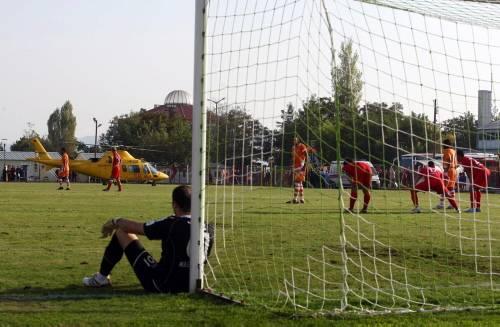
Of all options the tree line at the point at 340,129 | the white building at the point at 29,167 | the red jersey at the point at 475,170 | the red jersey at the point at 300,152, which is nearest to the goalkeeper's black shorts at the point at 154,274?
the tree line at the point at 340,129

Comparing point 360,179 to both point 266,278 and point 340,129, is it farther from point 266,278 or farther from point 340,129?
point 340,129

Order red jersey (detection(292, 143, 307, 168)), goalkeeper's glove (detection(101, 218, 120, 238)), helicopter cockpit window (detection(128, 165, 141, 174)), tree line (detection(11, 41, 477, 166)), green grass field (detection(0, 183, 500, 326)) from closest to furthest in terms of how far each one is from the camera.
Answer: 1. green grass field (detection(0, 183, 500, 326))
2. tree line (detection(11, 41, 477, 166))
3. goalkeeper's glove (detection(101, 218, 120, 238))
4. red jersey (detection(292, 143, 307, 168))
5. helicopter cockpit window (detection(128, 165, 141, 174))

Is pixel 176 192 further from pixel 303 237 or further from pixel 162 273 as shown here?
pixel 303 237

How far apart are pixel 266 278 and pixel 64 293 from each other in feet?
6.42

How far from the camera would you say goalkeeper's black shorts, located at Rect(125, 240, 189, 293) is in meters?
6.42

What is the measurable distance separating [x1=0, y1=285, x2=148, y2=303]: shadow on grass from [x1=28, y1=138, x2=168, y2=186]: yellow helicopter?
4537 cm

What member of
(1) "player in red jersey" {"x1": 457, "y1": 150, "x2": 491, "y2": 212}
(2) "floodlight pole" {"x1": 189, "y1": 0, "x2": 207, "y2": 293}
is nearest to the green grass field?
(2) "floodlight pole" {"x1": 189, "y1": 0, "x2": 207, "y2": 293}

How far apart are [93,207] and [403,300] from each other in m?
13.2

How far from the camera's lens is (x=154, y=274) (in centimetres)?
642

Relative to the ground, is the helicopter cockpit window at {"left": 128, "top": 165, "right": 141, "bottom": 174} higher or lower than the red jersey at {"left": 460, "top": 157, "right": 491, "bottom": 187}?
higher

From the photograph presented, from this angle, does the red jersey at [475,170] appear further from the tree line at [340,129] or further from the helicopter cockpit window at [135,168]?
the helicopter cockpit window at [135,168]

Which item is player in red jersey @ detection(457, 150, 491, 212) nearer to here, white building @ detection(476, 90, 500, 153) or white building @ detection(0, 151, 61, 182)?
white building @ detection(476, 90, 500, 153)

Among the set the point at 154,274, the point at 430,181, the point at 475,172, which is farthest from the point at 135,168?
the point at 154,274

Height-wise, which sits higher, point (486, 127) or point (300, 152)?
point (486, 127)
